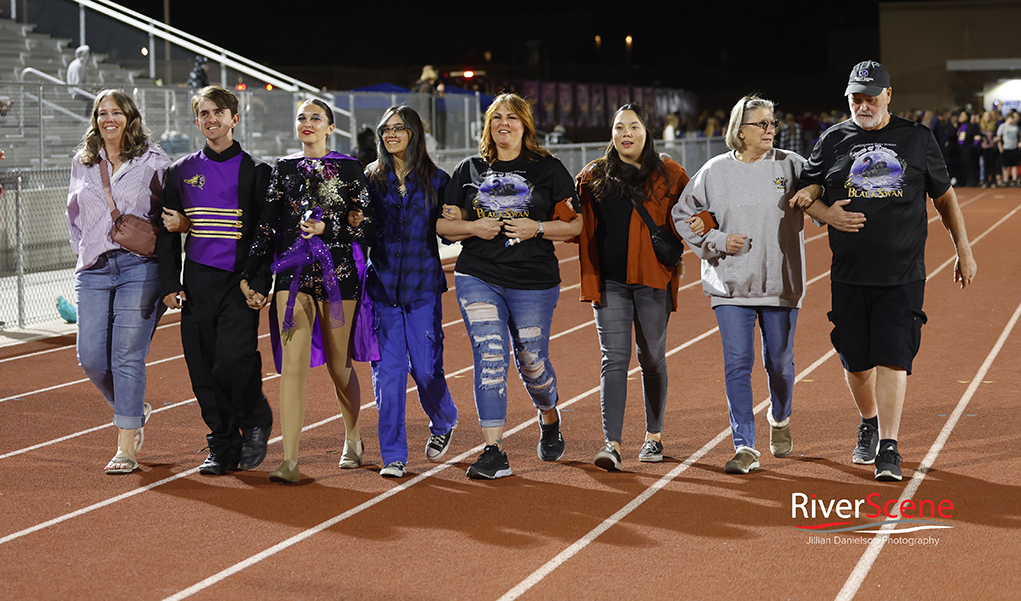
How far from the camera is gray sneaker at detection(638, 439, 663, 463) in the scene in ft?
21.3

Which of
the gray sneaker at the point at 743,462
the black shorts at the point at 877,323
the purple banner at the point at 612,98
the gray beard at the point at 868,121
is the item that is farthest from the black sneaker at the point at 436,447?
the purple banner at the point at 612,98

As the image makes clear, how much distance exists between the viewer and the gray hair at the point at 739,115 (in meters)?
6.27

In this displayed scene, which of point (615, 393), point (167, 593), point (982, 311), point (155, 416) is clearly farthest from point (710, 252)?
point (982, 311)

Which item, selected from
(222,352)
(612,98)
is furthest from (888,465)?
(612,98)

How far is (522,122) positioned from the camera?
6.24 m

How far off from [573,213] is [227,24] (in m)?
67.6

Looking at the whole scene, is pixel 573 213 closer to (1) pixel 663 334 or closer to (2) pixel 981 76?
(1) pixel 663 334

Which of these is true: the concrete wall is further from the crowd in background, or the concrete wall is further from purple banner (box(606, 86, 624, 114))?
the crowd in background

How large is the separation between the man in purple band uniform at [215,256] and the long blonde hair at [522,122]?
1.18m

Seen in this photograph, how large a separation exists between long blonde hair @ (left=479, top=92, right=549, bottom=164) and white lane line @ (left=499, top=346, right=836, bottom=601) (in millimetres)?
1832

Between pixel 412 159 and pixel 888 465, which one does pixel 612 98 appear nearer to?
pixel 412 159

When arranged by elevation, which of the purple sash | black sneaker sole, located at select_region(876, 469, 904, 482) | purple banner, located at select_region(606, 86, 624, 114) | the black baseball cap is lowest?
black sneaker sole, located at select_region(876, 469, 904, 482)

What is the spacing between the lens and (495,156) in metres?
6.32

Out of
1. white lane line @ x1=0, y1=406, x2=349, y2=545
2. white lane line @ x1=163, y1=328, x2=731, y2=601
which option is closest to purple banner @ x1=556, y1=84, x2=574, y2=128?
white lane line @ x1=163, y1=328, x2=731, y2=601
